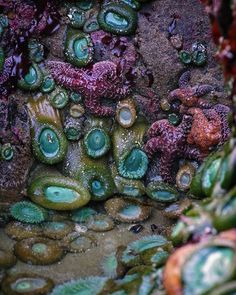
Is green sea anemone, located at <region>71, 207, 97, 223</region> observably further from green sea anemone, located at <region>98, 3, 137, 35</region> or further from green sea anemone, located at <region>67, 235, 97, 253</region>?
green sea anemone, located at <region>98, 3, 137, 35</region>

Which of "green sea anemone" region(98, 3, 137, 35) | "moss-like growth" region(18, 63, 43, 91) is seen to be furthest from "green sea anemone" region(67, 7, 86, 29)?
"moss-like growth" region(18, 63, 43, 91)

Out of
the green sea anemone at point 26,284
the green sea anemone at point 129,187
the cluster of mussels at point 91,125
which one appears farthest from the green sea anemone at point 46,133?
the green sea anemone at point 26,284

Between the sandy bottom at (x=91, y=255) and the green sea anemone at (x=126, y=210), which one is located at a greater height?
the green sea anemone at (x=126, y=210)

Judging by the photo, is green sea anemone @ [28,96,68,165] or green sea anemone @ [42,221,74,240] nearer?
green sea anemone @ [42,221,74,240]

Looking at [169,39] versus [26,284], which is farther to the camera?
[169,39]

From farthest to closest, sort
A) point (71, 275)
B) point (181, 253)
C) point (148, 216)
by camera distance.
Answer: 1. point (148, 216)
2. point (71, 275)
3. point (181, 253)

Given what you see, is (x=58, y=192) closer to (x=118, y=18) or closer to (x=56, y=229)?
(x=56, y=229)

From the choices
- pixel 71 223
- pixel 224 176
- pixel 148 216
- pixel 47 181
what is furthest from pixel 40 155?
pixel 224 176

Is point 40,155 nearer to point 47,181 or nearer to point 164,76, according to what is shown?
point 47,181

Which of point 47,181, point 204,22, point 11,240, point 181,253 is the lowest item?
point 11,240

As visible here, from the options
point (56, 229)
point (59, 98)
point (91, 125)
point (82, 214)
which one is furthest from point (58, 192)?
point (59, 98)

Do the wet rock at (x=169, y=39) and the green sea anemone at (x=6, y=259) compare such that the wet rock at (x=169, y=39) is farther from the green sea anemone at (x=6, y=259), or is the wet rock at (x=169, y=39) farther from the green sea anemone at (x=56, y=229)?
the green sea anemone at (x=6, y=259)
